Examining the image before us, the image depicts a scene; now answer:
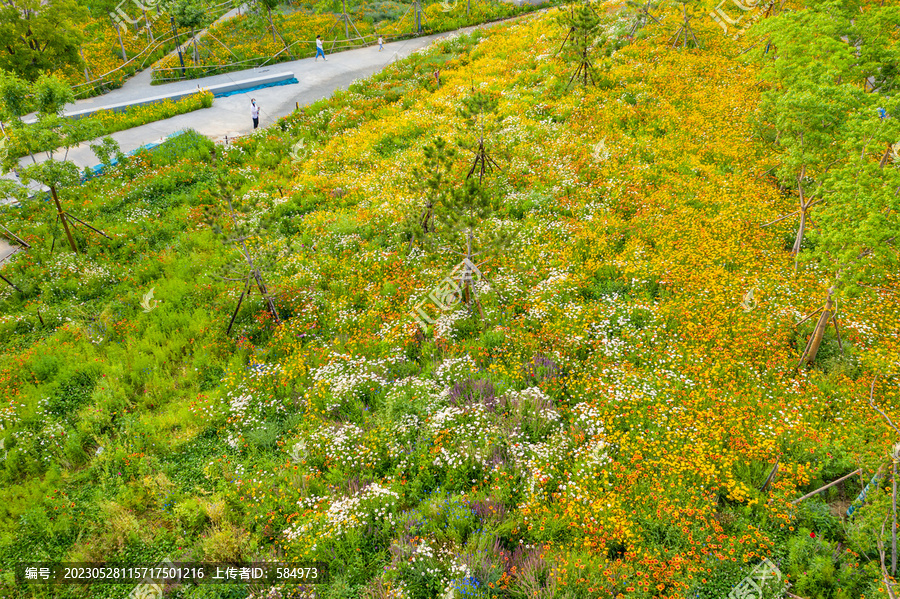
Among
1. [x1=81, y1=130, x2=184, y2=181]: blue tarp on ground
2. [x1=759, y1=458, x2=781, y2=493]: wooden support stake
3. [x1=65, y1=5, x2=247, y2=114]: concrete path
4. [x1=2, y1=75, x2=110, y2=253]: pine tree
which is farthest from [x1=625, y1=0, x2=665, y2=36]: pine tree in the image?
[x1=65, y1=5, x2=247, y2=114]: concrete path

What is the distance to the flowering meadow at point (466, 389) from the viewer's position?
7.82 m

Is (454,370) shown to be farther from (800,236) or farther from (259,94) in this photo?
(259,94)

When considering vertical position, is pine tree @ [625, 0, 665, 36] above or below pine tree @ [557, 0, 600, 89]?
above

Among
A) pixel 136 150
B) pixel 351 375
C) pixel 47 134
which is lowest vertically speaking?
pixel 351 375

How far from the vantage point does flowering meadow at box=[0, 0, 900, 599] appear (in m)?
7.82

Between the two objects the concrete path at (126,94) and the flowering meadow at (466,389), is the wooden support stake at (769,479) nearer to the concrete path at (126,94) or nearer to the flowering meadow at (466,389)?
the flowering meadow at (466,389)

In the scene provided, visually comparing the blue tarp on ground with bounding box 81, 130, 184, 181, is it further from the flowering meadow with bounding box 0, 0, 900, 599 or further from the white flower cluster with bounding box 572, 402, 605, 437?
the white flower cluster with bounding box 572, 402, 605, 437

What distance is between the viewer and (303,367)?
11.7m

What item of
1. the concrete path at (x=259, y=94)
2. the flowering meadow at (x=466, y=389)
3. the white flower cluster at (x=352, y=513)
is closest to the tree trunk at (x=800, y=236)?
the flowering meadow at (x=466, y=389)

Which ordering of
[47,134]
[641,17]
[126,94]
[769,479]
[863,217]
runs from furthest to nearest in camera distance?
[126,94]
[641,17]
[47,134]
[863,217]
[769,479]

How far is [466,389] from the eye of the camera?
10695mm

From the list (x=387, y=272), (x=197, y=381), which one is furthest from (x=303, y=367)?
(x=387, y=272)

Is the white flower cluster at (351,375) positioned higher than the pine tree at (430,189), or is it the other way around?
the pine tree at (430,189)

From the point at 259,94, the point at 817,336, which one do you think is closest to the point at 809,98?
the point at 817,336
